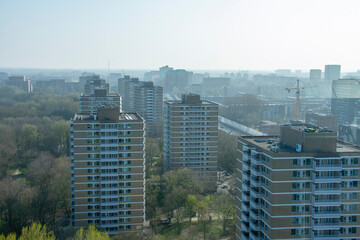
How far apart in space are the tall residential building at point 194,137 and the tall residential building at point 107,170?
33.0 feet

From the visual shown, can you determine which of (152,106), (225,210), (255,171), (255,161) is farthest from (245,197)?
(152,106)

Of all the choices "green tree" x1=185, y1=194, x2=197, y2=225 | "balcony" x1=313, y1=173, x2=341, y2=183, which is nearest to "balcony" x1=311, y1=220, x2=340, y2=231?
"balcony" x1=313, y1=173, x2=341, y2=183

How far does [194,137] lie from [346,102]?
3525 cm

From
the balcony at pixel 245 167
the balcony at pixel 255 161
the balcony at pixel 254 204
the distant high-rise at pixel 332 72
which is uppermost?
the distant high-rise at pixel 332 72

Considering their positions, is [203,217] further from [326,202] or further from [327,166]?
[327,166]

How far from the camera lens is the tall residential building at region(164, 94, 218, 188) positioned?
106 ft

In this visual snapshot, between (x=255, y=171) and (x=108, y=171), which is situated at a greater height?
(x=255, y=171)

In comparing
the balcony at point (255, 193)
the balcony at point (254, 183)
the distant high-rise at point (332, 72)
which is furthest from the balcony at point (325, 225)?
the distant high-rise at point (332, 72)

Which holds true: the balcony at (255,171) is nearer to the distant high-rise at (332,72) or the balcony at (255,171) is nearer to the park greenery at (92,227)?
the park greenery at (92,227)

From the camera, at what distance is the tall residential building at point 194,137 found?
32.3 m

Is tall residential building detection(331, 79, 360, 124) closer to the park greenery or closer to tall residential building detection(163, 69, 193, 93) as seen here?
the park greenery

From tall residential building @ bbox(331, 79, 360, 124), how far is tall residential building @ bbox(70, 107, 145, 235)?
41.9 m

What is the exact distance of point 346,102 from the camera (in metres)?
58.5

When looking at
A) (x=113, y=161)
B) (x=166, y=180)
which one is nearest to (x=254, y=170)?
(x=113, y=161)
